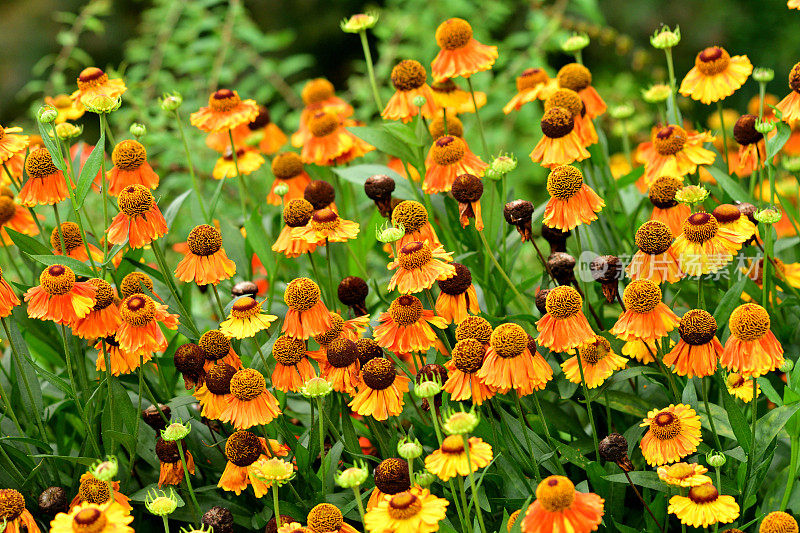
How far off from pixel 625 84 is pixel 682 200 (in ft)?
7.76

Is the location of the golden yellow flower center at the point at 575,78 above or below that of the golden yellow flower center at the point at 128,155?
below

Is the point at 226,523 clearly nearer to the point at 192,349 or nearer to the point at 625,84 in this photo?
the point at 192,349

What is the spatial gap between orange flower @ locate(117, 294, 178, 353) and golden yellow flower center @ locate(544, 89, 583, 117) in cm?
75

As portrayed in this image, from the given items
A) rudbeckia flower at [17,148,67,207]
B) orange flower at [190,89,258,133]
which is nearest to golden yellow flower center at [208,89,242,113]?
orange flower at [190,89,258,133]

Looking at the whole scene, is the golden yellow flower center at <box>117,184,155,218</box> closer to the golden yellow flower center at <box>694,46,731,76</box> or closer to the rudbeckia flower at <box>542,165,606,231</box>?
the rudbeckia flower at <box>542,165,606,231</box>

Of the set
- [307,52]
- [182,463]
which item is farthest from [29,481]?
[307,52]

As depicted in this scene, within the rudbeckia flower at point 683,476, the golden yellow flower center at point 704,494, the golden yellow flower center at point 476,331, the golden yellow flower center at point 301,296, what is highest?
the golden yellow flower center at point 301,296

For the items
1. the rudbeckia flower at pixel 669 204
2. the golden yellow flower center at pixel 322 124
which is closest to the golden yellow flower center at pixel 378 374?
the rudbeckia flower at pixel 669 204

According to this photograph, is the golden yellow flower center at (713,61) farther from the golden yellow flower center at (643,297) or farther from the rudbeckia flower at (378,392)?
the rudbeckia flower at (378,392)

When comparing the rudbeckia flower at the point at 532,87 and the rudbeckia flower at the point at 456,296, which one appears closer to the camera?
the rudbeckia flower at the point at 456,296

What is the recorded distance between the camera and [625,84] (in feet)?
11.6

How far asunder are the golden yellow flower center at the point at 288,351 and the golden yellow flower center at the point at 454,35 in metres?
0.69

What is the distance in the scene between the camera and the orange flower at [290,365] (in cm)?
128

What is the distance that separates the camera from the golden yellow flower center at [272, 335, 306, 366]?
1277mm
